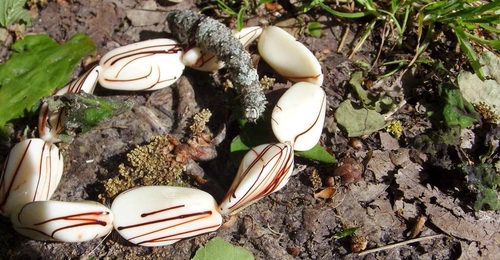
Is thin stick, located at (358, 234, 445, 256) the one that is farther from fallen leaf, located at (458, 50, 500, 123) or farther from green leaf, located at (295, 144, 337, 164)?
fallen leaf, located at (458, 50, 500, 123)

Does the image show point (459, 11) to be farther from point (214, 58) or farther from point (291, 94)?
point (214, 58)

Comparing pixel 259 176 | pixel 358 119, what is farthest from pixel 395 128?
pixel 259 176

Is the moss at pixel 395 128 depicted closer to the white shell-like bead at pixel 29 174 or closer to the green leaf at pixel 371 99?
the green leaf at pixel 371 99

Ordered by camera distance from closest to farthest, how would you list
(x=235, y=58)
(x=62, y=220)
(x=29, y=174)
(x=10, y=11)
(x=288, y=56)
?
(x=62, y=220) → (x=29, y=174) → (x=235, y=58) → (x=288, y=56) → (x=10, y=11)

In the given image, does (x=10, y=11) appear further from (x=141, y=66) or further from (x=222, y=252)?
(x=222, y=252)

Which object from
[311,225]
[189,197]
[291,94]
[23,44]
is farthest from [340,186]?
[23,44]

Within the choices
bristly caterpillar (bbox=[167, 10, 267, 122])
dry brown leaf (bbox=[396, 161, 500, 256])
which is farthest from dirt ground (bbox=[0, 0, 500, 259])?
bristly caterpillar (bbox=[167, 10, 267, 122])
